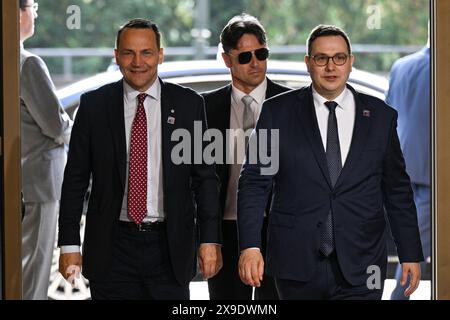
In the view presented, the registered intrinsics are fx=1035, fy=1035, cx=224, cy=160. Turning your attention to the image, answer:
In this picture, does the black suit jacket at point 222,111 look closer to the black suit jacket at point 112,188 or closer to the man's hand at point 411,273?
the black suit jacket at point 112,188

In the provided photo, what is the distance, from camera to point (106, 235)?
3.98m

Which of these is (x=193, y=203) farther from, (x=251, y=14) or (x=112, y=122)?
(x=251, y=14)

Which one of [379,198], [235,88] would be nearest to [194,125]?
[235,88]

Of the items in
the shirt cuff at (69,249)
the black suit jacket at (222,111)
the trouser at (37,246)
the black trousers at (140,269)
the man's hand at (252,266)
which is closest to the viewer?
the man's hand at (252,266)

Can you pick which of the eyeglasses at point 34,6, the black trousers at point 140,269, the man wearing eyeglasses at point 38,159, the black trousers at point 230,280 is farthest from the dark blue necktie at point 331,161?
the eyeglasses at point 34,6

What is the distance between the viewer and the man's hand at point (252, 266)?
12.5 feet

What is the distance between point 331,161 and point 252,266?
502mm

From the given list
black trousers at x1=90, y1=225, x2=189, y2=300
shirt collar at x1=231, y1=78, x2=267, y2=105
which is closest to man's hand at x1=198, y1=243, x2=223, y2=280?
black trousers at x1=90, y1=225, x2=189, y2=300

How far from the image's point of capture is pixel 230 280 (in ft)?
14.3

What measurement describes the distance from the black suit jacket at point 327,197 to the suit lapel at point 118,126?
0.47m

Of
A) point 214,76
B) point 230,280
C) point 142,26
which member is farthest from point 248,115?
point 230,280
